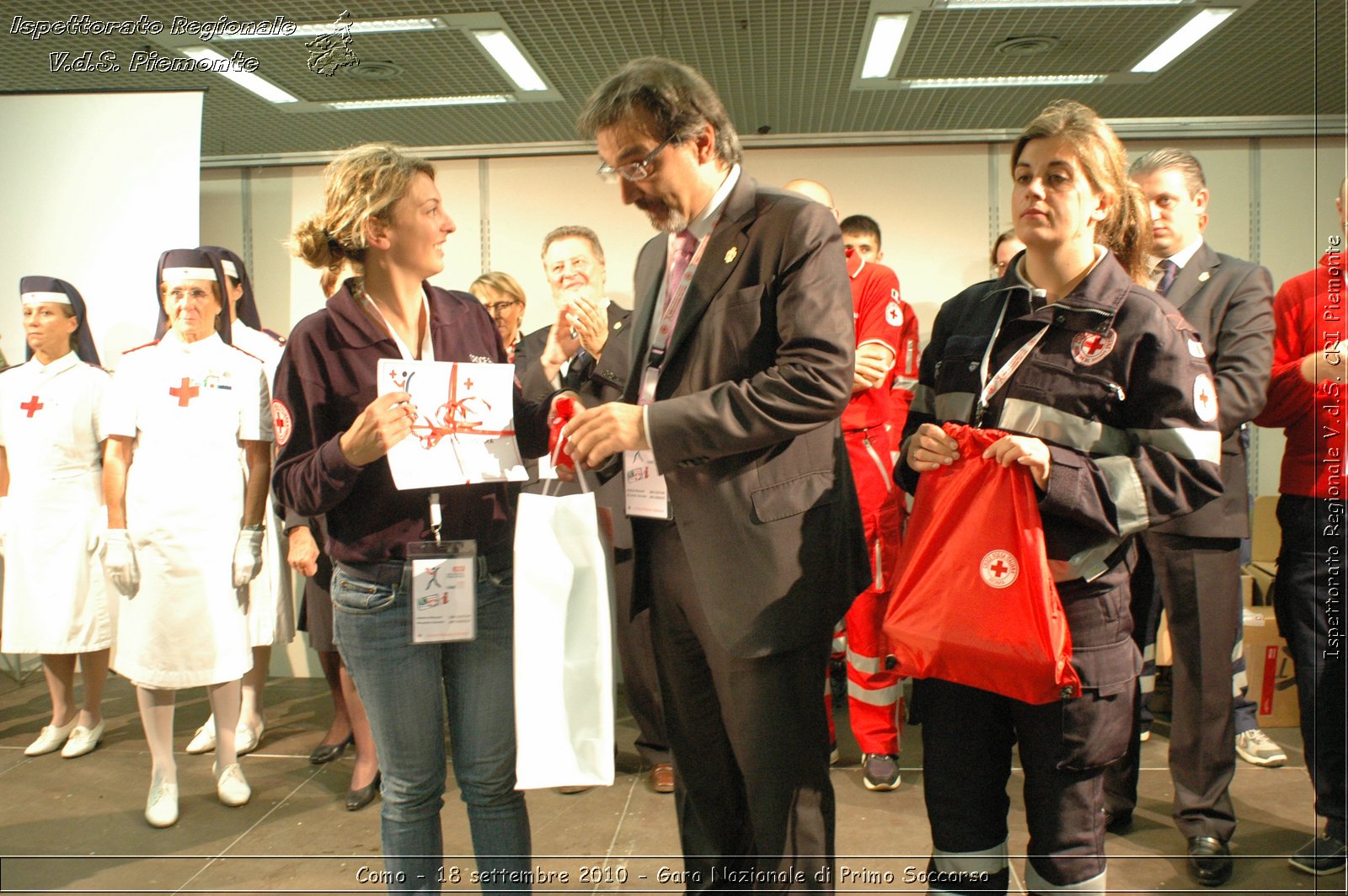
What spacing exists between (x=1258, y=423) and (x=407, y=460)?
2.32 metres

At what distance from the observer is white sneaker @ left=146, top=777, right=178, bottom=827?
2805 mm

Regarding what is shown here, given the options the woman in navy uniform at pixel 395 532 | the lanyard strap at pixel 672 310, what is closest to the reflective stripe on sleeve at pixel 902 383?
the lanyard strap at pixel 672 310

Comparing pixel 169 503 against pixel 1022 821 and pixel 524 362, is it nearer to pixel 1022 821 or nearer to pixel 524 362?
pixel 524 362

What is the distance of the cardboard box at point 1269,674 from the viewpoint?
11.5ft

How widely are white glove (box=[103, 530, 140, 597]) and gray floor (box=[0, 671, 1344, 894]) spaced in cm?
74

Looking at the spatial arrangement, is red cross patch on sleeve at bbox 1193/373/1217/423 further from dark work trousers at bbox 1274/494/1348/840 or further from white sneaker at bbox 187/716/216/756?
white sneaker at bbox 187/716/216/756

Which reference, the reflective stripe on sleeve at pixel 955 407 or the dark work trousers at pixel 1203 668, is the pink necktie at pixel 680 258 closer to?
the reflective stripe on sleeve at pixel 955 407

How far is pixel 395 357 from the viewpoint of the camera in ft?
5.93

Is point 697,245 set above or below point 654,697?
above

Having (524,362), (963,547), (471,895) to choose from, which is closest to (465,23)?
(524,362)

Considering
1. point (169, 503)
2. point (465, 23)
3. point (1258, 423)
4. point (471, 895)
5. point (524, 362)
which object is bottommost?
point (471, 895)

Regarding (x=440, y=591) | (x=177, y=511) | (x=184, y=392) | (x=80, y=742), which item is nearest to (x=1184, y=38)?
(x=440, y=591)

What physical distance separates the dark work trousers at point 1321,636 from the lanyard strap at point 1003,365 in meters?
1.33

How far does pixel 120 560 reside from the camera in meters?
2.81
